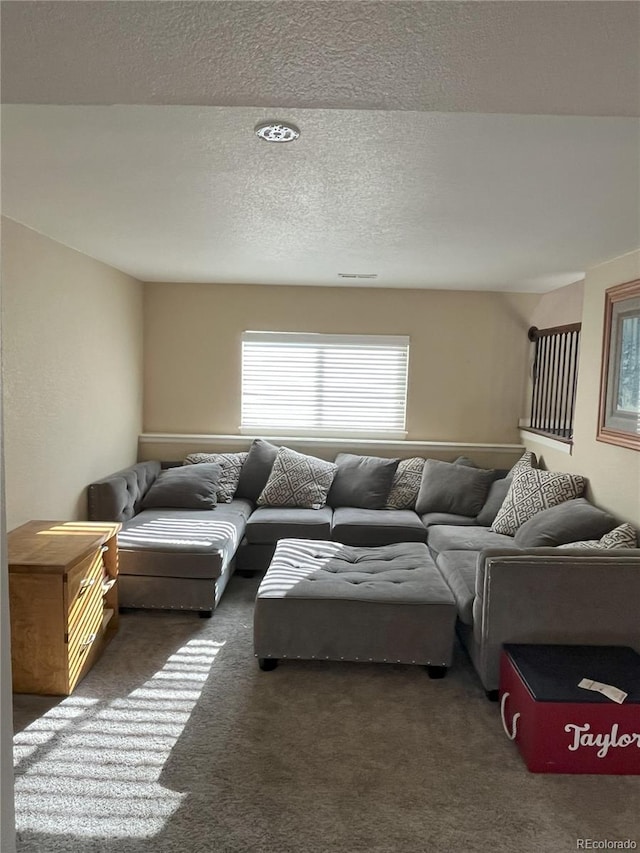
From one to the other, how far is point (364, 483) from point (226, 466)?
3.79 ft

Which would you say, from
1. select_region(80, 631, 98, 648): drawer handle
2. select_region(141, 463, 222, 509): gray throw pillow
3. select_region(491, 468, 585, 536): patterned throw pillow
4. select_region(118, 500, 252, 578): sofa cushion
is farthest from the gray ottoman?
select_region(141, 463, 222, 509): gray throw pillow

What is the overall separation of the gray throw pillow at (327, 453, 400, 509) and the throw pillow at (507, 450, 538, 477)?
0.93m

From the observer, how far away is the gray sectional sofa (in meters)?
2.61

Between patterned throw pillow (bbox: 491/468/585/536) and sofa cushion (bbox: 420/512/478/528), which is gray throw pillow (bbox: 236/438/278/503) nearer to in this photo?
sofa cushion (bbox: 420/512/478/528)

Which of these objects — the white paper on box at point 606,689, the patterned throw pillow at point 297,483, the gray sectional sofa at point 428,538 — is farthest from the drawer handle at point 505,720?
the patterned throw pillow at point 297,483

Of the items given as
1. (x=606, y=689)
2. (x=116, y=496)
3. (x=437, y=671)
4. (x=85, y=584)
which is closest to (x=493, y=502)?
(x=437, y=671)

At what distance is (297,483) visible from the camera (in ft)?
15.4

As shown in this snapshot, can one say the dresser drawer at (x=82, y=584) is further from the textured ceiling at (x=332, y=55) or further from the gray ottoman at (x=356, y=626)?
the textured ceiling at (x=332, y=55)

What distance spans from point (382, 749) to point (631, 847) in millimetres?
897

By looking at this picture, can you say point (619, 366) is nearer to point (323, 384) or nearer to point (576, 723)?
point (576, 723)

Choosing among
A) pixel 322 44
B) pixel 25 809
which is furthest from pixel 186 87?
pixel 25 809

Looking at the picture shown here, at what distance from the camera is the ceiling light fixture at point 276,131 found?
71.7 inches

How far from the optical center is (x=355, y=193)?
98.0 inches

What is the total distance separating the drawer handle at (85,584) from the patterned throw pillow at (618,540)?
2.50 meters
